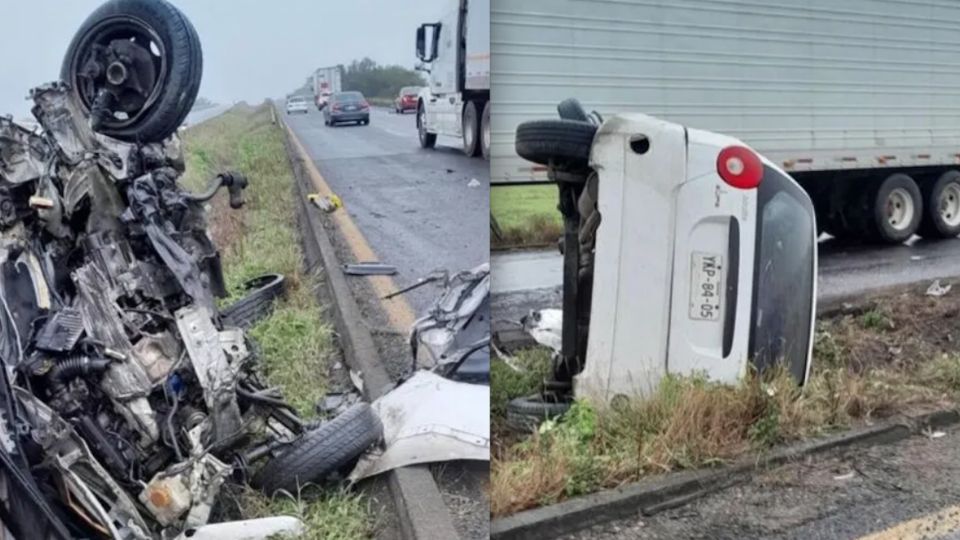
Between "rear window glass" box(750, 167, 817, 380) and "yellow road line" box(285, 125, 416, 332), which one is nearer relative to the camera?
"yellow road line" box(285, 125, 416, 332)

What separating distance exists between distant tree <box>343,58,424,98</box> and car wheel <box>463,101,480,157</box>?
0.09 meters

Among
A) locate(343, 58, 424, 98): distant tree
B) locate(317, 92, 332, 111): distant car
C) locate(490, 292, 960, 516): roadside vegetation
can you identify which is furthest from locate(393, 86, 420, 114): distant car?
locate(490, 292, 960, 516): roadside vegetation

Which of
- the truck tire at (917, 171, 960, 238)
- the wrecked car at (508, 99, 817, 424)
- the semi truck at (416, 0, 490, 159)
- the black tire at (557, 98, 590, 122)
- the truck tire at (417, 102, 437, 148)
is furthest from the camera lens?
the truck tire at (917, 171, 960, 238)

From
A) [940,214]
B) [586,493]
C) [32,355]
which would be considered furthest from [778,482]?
[32,355]

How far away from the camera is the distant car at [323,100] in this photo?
1.59m

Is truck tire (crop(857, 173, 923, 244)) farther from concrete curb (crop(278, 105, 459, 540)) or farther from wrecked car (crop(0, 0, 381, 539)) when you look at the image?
wrecked car (crop(0, 0, 381, 539))

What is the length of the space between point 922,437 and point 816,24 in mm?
1348

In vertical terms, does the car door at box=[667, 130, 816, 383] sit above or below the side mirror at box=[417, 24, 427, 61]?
below

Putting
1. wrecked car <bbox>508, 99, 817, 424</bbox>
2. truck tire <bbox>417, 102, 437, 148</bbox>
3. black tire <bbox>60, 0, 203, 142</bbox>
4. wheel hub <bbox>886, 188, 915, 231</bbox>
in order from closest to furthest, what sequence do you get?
black tire <bbox>60, 0, 203, 142</bbox>
truck tire <bbox>417, 102, 437, 148</bbox>
wrecked car <bbox>508, 99, 817, 424</bbox>
wheel hub <bbox>886, 188, 915, 231</bbox>

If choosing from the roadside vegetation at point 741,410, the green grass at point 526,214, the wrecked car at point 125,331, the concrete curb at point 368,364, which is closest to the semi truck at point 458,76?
the green grass at point 526,214

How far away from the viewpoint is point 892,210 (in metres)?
3.42

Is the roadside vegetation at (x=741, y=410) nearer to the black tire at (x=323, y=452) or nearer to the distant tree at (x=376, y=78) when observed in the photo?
the black tire at (x=323, y=452)

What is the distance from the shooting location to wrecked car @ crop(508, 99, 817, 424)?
229 cm

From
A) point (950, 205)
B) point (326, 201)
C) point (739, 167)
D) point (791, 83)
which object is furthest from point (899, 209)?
point (326, 201)
